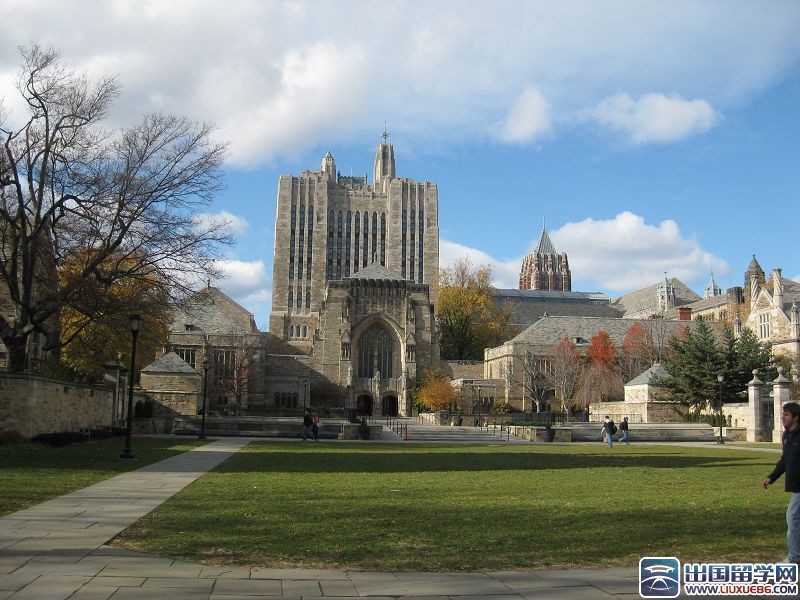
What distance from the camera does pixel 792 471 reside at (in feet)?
24.1

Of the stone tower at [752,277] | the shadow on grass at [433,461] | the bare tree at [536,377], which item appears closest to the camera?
the shadow on grass at [433,461]

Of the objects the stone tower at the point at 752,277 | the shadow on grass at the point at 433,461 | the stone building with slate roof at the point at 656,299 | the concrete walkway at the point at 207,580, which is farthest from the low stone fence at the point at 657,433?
the stone building with slate roof at the point at 656,299

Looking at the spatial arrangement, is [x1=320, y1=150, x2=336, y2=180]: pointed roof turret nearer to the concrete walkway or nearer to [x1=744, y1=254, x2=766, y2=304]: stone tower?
[x1=744, y1=254, x2=766, y2=304]: stone tower

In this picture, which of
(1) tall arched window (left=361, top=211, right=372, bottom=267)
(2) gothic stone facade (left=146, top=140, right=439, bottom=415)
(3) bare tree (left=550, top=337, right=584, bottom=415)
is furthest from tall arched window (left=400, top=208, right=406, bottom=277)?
(3) bare tree (left=550, top=337, right=584, bottom=415)

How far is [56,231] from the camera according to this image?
26.1m

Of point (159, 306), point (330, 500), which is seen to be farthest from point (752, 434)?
point (330, 500)

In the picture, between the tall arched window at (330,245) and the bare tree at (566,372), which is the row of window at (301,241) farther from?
the bare tree at (566,372)

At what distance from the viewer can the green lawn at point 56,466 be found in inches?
488

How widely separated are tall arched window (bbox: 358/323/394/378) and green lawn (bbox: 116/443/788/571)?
181 ft

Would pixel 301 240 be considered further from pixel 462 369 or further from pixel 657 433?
pixel 657 433

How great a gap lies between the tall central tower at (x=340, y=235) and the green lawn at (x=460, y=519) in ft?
298

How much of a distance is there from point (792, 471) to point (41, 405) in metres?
22.2

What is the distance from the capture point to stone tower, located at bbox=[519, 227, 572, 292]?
165 m

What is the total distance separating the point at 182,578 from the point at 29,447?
16845mm
